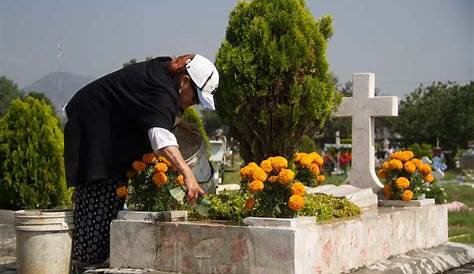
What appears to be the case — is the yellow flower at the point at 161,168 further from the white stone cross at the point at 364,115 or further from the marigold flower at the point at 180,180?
the white stone cross at the point at 364,115

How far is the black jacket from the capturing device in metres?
4.75

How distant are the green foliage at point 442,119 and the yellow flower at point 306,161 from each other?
103ft

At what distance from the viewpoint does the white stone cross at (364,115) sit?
8.17 meters

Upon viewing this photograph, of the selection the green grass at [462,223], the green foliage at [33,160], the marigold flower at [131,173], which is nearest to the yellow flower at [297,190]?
the marigold flower at [131,173]

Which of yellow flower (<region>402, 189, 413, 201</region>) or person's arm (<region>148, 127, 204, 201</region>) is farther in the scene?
yellow flower (<region>402, 189, 413, 201</region>)

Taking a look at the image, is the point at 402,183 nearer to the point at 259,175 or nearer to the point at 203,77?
the point at 259,175

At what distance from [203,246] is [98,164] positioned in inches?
37.7

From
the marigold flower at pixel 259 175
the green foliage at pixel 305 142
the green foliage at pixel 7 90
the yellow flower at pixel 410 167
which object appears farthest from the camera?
the green foliage at pixel 7 90

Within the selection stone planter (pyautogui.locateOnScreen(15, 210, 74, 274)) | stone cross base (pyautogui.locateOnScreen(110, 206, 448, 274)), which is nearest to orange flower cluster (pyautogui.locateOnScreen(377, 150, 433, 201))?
stone cross base (pyautogui.locateOnScreen(110, 206, 448, 274))

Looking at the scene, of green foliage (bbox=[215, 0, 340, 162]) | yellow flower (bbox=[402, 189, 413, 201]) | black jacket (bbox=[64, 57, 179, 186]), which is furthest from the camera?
green foliage (bbox=[215, 0, 340, 162])

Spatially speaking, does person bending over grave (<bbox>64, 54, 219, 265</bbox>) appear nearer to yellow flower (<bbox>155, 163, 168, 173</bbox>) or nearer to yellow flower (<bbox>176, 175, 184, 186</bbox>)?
yellow flower (<bbox>155, 163, 168, 173</bbox>)

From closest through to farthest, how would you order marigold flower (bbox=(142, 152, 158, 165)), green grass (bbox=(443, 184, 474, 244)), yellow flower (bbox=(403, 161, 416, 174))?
marigold flower (bbox=(142, 152, 158, 165)) → yellow flower (bbox=(403, 161, 416, 174)) → green grass (bbox=(443, 184, 474, 244))

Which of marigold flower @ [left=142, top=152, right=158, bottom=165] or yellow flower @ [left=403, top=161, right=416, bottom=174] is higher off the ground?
marigold flower @ [left=142, top=152, right=158, bottom=165]

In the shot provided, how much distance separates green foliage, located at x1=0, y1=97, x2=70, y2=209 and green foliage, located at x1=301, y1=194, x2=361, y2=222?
504 centimetres
